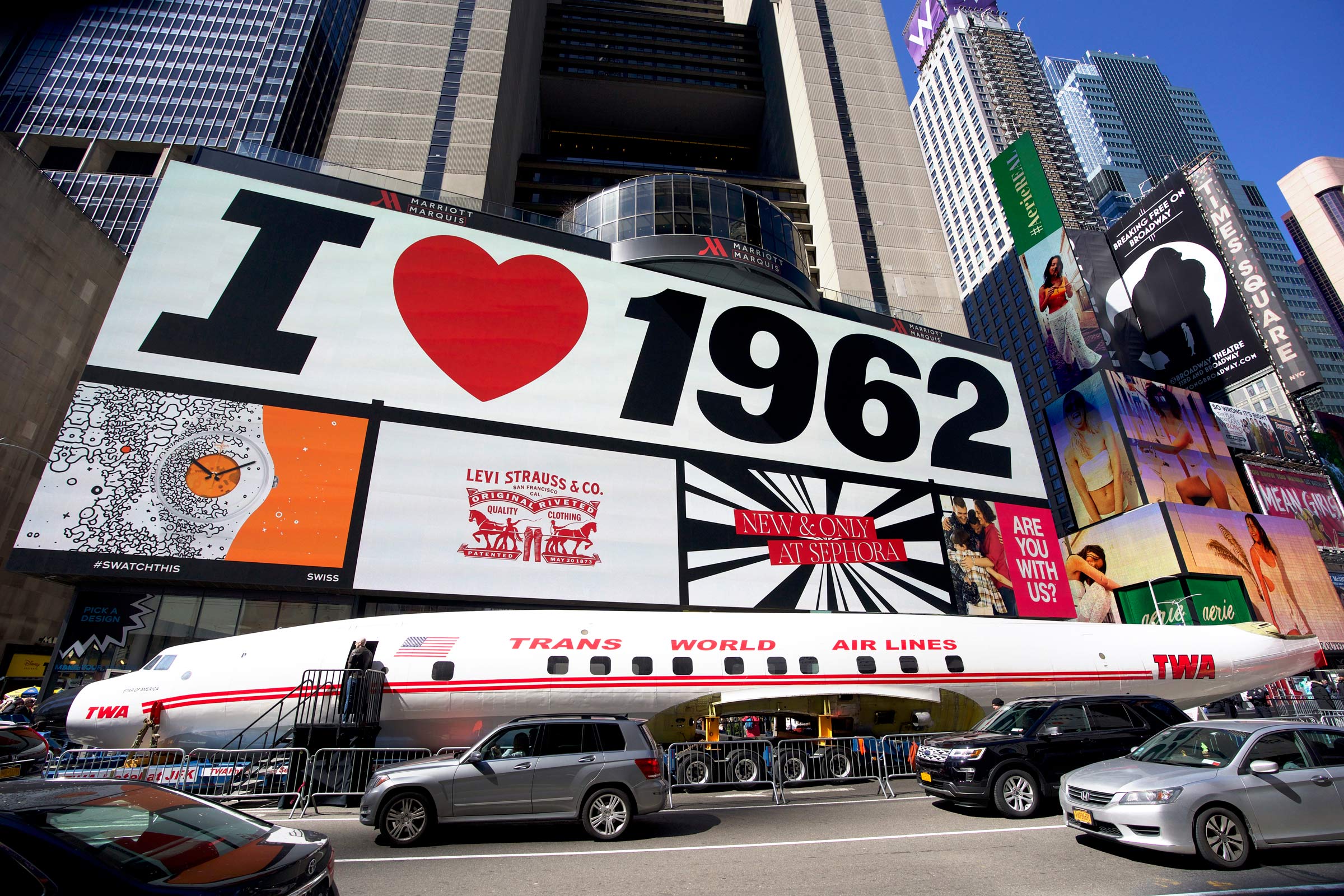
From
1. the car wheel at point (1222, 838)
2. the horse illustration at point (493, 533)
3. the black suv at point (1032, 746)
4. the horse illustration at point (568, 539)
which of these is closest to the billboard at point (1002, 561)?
the horse illustration at point (568, 539)

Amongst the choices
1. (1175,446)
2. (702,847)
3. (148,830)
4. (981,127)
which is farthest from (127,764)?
(981,127)

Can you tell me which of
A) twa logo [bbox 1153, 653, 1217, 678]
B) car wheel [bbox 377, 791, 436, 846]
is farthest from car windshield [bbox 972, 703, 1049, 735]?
twa logo [bbox 1153, 653, 1217, 678]

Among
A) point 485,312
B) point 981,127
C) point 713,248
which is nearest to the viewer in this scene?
point 485,312

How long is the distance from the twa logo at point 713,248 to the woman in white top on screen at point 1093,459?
51322 mm

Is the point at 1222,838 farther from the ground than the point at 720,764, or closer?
closer

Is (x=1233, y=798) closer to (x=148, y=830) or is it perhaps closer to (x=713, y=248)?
(x=148, y=830)

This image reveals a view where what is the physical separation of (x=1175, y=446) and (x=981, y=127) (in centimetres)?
9812

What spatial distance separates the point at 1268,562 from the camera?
6681 cm

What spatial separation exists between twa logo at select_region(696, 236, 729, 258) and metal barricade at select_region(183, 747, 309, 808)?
111ft

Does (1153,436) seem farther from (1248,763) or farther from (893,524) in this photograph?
(1248,763)

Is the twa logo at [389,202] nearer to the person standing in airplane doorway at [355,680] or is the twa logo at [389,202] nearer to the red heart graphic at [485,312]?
the red heart graphic at [485,312]

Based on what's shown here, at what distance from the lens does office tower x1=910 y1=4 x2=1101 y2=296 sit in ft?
433

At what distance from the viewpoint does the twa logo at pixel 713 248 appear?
Answer: 4047 centimetres

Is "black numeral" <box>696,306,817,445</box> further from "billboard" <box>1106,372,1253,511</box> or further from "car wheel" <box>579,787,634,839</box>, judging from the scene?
"billboard" <box>1106,372,1253,511</box>
